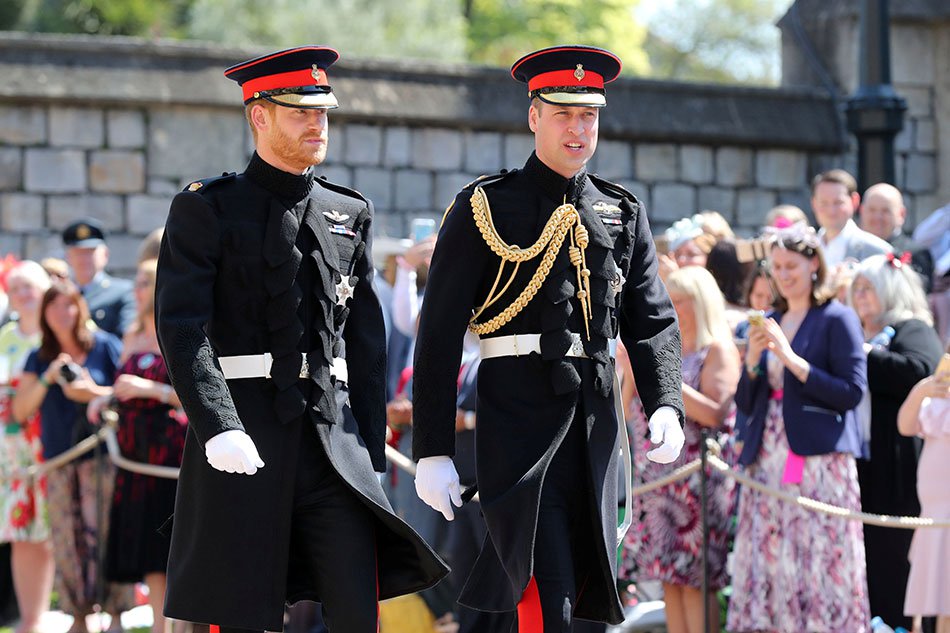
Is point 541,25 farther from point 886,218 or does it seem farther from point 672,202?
point 886,218

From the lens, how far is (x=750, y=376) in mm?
6328

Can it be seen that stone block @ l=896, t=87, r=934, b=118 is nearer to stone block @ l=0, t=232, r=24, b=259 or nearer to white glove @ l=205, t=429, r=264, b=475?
stone block @ l=0, t=232, r=24, b=259

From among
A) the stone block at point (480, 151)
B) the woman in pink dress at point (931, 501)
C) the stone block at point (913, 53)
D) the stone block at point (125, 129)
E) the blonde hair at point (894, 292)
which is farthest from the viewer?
the stone block at point (913, 53)

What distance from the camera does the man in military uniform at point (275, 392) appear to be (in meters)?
4.29

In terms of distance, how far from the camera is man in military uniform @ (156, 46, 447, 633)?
14.1 feet

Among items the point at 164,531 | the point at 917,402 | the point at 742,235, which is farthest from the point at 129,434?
the point at 742,235

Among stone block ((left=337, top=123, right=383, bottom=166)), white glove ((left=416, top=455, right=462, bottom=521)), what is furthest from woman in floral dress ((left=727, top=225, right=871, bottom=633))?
stone block ((left=337, top=123, right=383, bottom=166))

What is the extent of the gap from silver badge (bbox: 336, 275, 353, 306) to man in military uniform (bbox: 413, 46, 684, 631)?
208mm

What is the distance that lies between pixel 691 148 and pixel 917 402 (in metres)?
6.20

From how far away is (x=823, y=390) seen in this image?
6051 mm

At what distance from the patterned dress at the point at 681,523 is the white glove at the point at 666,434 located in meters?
1.88

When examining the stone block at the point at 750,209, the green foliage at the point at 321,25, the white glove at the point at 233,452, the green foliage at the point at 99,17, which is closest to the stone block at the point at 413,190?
the stone block at the point at 750,209

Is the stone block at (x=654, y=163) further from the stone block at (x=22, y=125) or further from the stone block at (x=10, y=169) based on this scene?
the stone block at (x=10, y=169)

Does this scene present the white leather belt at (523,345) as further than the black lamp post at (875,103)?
No
